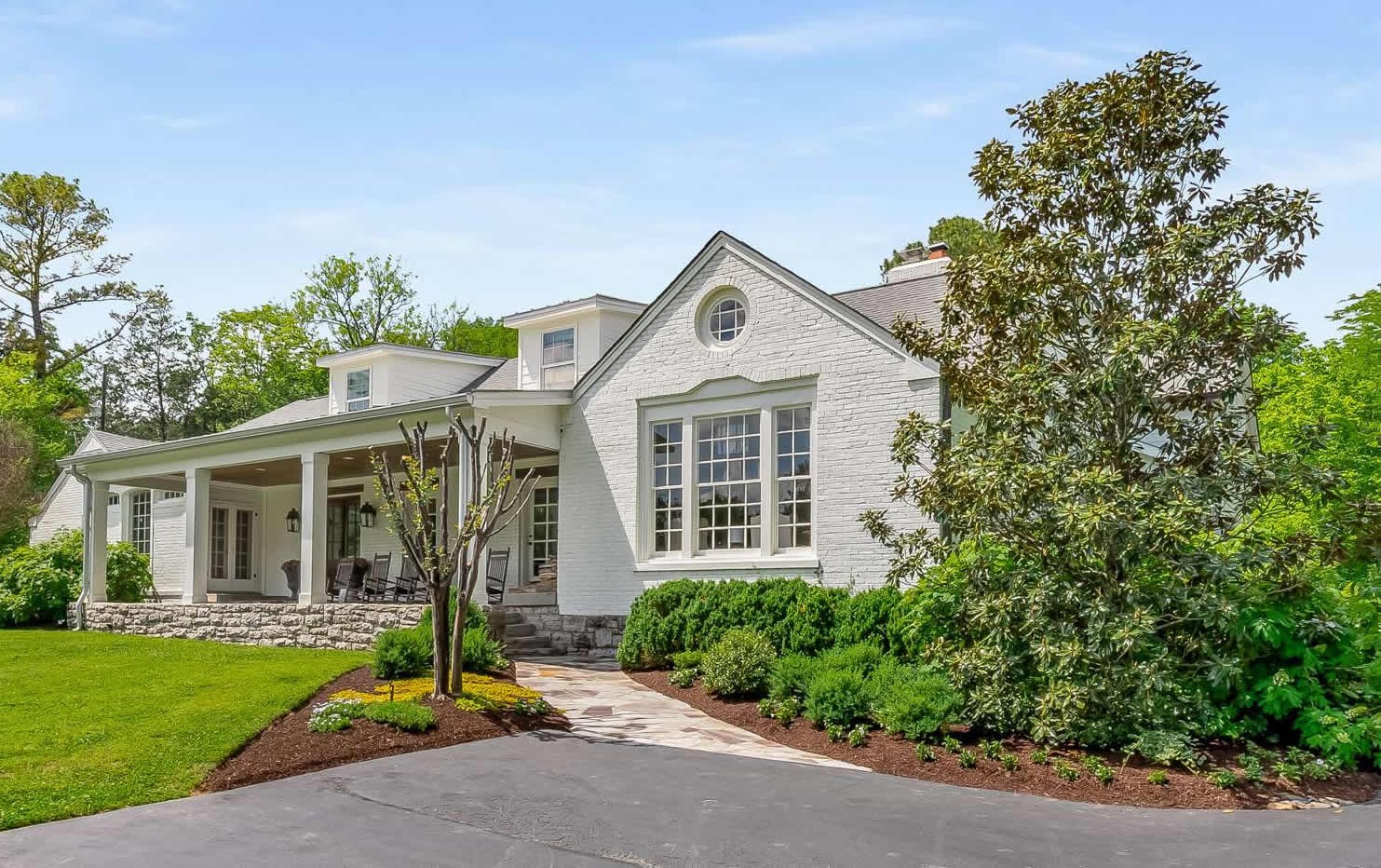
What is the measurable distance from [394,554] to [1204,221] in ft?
52.3

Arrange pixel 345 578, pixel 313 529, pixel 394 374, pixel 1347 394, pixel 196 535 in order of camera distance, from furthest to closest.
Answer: pixel 394 374
pixel 1347 394
pixel 196 535
pixel 345 578
pixel 313 529

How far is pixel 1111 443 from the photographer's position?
8977 millimetres

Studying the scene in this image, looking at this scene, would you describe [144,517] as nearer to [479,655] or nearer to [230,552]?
[230,552]

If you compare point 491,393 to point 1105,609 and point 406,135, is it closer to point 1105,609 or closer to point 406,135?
point 406,135

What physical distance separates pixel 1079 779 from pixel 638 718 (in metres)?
4.03

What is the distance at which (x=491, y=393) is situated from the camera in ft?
46.2

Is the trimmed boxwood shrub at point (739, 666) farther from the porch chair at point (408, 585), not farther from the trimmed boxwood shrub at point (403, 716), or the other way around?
the porch chair at point (408, 585)

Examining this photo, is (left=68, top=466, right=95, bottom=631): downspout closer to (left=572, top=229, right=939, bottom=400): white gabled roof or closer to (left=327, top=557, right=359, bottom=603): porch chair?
(left=327, top=557, right=359, bottom=603): porch chair

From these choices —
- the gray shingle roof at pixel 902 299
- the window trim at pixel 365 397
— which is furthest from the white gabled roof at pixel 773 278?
the window trim at pixel 365 397

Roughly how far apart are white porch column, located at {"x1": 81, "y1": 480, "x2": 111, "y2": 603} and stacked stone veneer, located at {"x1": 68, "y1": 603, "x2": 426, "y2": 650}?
14.6 inches

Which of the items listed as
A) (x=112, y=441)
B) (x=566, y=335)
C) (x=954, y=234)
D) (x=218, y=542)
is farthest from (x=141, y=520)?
(x=954, y=234)

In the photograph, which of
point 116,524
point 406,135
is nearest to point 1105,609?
point 406,135

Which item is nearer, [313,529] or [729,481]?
[729,481]

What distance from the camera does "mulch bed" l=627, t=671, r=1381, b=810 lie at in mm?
7258
